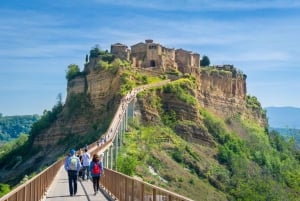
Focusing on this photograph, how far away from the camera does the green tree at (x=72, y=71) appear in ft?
366

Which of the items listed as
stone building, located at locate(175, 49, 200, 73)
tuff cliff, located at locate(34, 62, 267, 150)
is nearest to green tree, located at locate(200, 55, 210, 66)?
tuff cliff, located at locate(34, 62, 267, 150)

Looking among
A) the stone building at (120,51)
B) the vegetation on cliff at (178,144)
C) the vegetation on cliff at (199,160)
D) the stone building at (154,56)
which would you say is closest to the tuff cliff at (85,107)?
the vegetation on cliff at (178,144)

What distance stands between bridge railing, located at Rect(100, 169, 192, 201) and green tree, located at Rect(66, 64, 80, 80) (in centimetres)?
8638

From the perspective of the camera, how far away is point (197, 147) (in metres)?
92.9

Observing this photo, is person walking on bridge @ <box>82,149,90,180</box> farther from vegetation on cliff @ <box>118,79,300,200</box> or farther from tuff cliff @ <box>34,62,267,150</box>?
tuff cliff @ <box>34,62,267,150</box>

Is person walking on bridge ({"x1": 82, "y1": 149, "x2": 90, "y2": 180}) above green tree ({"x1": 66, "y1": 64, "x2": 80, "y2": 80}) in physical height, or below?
below

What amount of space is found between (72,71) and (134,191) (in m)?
97.8

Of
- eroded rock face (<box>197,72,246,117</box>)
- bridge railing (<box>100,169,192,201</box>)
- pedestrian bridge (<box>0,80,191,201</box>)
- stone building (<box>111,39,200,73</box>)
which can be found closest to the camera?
bridge railing (<box>100,169,192,201</box>)

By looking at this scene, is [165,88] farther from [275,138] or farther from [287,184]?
[275,138]

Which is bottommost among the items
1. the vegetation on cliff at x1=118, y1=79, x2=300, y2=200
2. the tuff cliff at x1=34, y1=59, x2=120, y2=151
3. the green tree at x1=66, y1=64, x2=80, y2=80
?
the vegetation on cliff at x1=118, y1=79, x2=300, y2=200

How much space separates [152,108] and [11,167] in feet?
113

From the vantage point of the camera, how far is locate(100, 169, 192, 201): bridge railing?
12974 mm

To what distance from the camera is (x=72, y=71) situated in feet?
374

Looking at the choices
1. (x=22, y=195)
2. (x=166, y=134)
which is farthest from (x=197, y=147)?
(x=22, y=195)
